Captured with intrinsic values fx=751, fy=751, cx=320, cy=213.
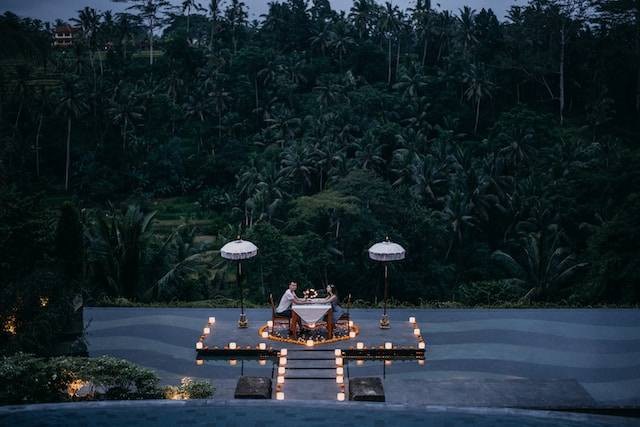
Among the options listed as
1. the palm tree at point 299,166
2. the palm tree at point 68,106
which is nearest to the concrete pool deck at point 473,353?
the palm tree at point 299,166

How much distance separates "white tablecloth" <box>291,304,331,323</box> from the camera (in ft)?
45.2

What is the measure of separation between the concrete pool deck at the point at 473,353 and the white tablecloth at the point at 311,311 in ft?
3.76

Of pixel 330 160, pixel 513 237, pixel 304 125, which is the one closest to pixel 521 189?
pixel 513 237

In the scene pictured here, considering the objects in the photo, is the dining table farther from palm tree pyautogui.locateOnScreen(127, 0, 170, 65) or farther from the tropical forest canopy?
palm tree pyautogui.locateOnScreen(127, 0, 170, 65)

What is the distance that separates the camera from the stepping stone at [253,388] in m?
11.1

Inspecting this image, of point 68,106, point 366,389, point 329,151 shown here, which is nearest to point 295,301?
point 366,389

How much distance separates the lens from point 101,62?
7056 cm

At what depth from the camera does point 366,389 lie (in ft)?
36.8

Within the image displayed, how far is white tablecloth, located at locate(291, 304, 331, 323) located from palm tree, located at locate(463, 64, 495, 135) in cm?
4713

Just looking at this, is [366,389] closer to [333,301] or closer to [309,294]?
[333,301]

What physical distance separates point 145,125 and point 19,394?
5389 cm

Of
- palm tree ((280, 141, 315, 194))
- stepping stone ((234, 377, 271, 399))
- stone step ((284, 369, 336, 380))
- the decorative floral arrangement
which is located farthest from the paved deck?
palm tree ((280, 141, 315, 194))

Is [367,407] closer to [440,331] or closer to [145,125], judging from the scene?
[440,331]

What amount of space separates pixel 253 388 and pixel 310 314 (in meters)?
2.80
